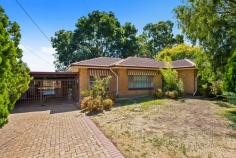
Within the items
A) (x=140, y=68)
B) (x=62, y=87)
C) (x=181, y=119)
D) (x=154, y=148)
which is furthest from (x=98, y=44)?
(x=154, y=148)

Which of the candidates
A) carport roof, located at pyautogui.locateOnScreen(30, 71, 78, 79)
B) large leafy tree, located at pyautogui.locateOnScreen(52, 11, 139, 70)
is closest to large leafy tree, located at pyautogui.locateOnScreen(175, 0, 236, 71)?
carport roof, located at pyautogui.locateOnScreen(30, 71, 78, 79)

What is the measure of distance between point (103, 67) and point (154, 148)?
15.1 m

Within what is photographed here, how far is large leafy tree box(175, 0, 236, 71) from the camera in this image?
49.5ft

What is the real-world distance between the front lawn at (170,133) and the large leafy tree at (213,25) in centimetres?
511

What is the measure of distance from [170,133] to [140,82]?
14.7 m

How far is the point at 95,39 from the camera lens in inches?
1789

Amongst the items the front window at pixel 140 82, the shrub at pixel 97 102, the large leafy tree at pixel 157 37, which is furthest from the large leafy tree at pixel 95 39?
the shrub at pixel 97 102

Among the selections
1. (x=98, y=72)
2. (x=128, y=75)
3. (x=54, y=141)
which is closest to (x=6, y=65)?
(x=54, y=141)

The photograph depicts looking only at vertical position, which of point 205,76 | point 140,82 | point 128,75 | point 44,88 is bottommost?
point 44,88

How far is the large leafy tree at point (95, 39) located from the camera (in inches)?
1724

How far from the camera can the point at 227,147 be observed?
8.08 metres

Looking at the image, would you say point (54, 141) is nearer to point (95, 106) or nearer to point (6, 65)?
point (6, 65)

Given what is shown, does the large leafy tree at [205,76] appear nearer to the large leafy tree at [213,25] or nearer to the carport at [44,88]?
the large leafy tree at [213,25]

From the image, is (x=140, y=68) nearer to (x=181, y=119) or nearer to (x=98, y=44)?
(x=181, y=119)
